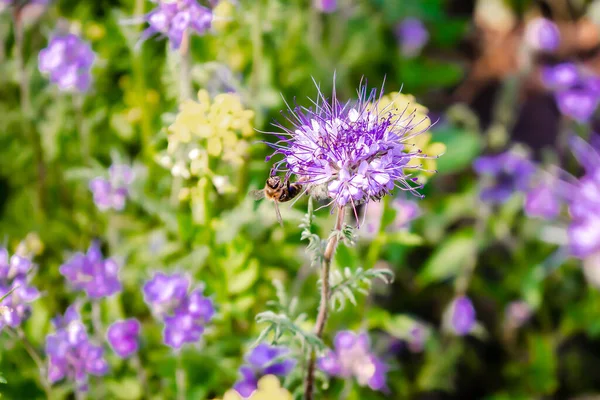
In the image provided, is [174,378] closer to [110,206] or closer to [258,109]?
[110,206]

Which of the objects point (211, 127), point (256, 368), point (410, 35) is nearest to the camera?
point (211, 127)

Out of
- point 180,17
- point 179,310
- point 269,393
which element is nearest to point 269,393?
point 269,393

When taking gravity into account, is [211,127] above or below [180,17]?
below

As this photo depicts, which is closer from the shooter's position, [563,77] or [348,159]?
[348,159]

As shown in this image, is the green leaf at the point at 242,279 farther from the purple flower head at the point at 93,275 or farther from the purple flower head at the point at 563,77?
the purple flower head at the point at 563,77

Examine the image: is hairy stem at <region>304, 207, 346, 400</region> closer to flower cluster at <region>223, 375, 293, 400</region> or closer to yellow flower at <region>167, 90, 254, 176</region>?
flower cluster at <region>223, 375, 293, 400</region>

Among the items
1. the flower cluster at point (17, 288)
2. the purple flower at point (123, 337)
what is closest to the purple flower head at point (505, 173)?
the purple flower at point (123, 337)

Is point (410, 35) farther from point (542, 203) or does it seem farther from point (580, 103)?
point (542, 203)

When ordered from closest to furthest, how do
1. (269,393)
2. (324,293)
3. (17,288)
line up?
1. (269,393)
2. (324,293)
3. (17,288)

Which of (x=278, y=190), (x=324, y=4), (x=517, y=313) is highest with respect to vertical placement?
(x=324, y=4)
